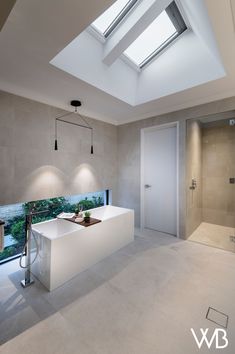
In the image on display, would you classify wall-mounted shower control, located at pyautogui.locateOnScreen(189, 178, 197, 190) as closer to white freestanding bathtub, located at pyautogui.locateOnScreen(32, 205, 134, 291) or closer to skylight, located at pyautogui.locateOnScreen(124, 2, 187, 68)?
white freestanding bathtub, located at pyautogui.locateOnScreen(32, 205, 134, 291)

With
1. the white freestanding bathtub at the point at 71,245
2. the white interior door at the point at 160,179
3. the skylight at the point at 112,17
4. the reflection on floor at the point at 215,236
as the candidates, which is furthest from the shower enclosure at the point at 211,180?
the skylight at the point at 112,17

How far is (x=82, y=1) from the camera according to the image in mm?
1186

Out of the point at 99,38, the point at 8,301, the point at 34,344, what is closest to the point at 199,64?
the point at 99,38

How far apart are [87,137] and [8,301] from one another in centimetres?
283

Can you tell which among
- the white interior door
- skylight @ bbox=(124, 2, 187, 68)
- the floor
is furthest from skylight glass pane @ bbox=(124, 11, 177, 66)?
the floor

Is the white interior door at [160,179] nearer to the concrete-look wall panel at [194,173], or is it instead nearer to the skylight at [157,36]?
the concrete-look wall panel at [194,173]

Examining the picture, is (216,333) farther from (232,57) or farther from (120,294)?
(232,57)

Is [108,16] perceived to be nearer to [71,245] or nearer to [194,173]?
[71,245]

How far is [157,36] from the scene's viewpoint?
8.08 feet

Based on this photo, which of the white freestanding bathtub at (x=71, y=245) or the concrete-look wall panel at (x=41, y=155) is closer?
the white freestanding bathtub at (x=71, y=245)

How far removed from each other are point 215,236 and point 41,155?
12.0 feet

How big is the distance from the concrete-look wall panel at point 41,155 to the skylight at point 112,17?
1409mm

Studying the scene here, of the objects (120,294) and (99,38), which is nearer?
(120,294)

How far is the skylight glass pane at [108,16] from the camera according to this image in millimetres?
1981
